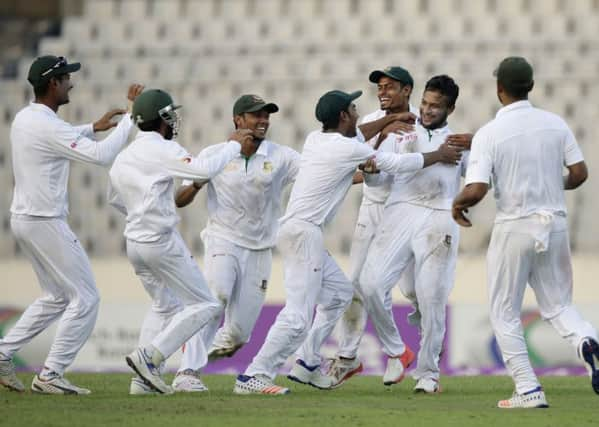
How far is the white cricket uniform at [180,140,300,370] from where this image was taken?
10484 mm

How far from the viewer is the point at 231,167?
34.5ft

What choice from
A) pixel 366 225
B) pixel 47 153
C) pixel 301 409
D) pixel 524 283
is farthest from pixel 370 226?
pixel 47 153

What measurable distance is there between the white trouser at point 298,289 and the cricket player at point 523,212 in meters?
1.42

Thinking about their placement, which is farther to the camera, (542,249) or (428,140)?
(428,140)

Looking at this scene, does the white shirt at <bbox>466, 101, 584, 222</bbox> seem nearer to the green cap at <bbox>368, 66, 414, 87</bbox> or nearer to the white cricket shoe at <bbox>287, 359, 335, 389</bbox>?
the green cap at <bbox>368, 66, 414, 87</bbox>

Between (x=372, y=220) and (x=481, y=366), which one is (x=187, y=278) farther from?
(x=481, y=366)

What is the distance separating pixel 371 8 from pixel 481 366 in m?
7.83

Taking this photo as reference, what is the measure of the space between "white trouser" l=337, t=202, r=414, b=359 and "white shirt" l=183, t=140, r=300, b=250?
650 mm

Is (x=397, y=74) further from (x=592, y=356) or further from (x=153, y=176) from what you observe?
(x=592, y=356)

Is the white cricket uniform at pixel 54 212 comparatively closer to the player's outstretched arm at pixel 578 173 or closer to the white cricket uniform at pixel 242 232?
the white cricket uniform at pixel 242 232

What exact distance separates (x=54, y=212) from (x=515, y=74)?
10.4 ft

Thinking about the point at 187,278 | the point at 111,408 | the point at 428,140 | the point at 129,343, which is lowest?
the point at 129,343

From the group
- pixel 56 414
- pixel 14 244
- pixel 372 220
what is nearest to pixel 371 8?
pixel 14 244

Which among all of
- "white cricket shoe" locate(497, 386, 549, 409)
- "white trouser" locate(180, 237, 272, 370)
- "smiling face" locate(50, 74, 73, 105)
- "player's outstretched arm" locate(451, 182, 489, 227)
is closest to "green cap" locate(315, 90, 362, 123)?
"white trouser" locate(180, 237, 272, 370)
